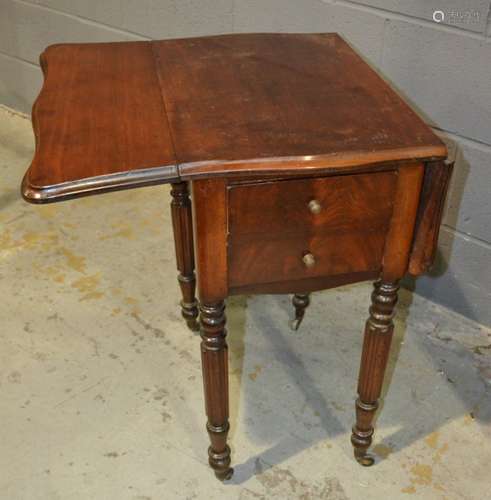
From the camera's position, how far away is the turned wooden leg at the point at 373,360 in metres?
1.24

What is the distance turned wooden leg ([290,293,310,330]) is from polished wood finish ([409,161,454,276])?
2.13 feet

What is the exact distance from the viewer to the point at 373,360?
1.32 m

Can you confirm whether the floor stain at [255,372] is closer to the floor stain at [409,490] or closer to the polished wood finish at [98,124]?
the floor stain at [409,490]

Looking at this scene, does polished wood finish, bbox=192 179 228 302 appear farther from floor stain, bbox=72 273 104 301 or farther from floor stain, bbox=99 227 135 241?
floor stain, bbox=99 227 135 241

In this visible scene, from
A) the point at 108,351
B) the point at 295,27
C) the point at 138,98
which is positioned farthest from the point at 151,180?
the point at 295,27

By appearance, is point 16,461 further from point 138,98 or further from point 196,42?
point 196,42

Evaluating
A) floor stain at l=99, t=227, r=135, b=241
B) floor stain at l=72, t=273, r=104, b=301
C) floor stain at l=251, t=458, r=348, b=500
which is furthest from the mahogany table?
floor stain at l=99, t=227, r=135, b=241

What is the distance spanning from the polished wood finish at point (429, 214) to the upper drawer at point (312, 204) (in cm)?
6

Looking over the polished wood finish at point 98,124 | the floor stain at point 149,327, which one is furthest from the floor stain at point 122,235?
the polished wood finish at point 98,124

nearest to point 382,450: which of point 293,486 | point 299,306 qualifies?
point 293,486

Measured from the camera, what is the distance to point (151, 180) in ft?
3.24

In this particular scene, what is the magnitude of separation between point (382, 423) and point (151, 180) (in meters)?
0.92

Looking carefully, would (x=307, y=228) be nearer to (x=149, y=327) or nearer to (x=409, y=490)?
(x=409, y=490)

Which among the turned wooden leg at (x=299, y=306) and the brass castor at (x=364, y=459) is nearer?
the brass castor at (x=364, y=459)
